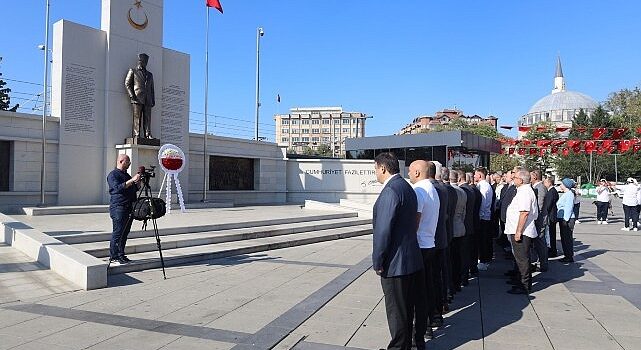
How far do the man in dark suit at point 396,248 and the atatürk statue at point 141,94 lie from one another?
1438 centimetres

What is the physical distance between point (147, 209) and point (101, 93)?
1062cm

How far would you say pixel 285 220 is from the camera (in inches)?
534

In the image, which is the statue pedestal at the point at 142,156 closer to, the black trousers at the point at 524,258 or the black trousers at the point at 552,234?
the black trousers at the point at 552,234

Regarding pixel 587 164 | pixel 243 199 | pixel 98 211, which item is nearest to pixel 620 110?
pixel 587 164

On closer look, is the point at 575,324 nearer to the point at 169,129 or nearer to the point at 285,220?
the point at 285,220

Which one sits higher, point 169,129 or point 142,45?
point 142,45

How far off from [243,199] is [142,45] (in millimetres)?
8367

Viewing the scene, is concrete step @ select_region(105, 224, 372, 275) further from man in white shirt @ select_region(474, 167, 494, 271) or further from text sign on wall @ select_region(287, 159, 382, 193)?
text sign on wall @ select_region(287, 159, 382, 193)

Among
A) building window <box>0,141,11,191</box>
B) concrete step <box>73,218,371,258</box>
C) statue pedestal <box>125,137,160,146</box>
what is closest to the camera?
concrete step <box>73,218,371,258</box>

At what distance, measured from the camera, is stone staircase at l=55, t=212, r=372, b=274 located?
8398mm

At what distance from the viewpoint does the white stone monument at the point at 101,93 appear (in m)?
15.2

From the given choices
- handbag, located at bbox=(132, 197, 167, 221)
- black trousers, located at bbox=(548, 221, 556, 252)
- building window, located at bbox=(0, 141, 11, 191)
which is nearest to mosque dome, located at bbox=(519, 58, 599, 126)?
black trousers, located at bbox=(548, 221, 556, 252)

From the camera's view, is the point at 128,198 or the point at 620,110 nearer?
the point at 128,198

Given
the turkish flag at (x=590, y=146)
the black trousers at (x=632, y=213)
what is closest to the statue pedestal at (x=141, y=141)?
the black trousers at (x=632, y=213)
